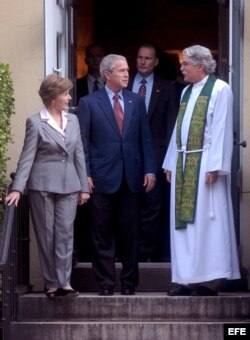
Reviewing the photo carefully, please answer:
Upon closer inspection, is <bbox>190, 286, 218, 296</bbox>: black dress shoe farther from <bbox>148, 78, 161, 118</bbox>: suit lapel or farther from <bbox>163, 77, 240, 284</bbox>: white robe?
<bbox>148, 78, 161, 118</bbox>: suit lapel

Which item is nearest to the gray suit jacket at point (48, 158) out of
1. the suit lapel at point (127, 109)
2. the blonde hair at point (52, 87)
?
the blonde hair at point (52, 87)

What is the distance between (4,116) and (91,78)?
7.84ft

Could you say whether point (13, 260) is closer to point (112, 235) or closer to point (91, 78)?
point (112, 235)

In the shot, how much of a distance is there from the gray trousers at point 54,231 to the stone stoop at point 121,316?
0.27 meters

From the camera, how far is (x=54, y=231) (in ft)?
33.6

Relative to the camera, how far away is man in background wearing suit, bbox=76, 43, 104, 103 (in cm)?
1242

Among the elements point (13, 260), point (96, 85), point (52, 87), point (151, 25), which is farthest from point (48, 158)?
point (151, 25)

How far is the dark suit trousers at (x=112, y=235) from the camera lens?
10523 millimetres

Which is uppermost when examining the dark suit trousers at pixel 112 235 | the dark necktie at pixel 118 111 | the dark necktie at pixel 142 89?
the dark necktie at pixel 142 89

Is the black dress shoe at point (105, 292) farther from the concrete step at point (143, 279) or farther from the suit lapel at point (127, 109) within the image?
the suit lapel at point (127, 109)

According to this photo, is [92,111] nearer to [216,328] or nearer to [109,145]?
[109,145]

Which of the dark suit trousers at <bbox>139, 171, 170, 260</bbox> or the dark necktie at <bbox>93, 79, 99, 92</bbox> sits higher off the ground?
the dark necktie at <bbox>93, 79, 99, 92</bbox>

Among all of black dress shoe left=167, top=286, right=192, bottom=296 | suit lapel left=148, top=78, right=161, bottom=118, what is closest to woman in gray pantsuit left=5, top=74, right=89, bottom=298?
black dress shoe left=167, top=286, right=192, bottom=296

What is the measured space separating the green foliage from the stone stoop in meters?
0.92
